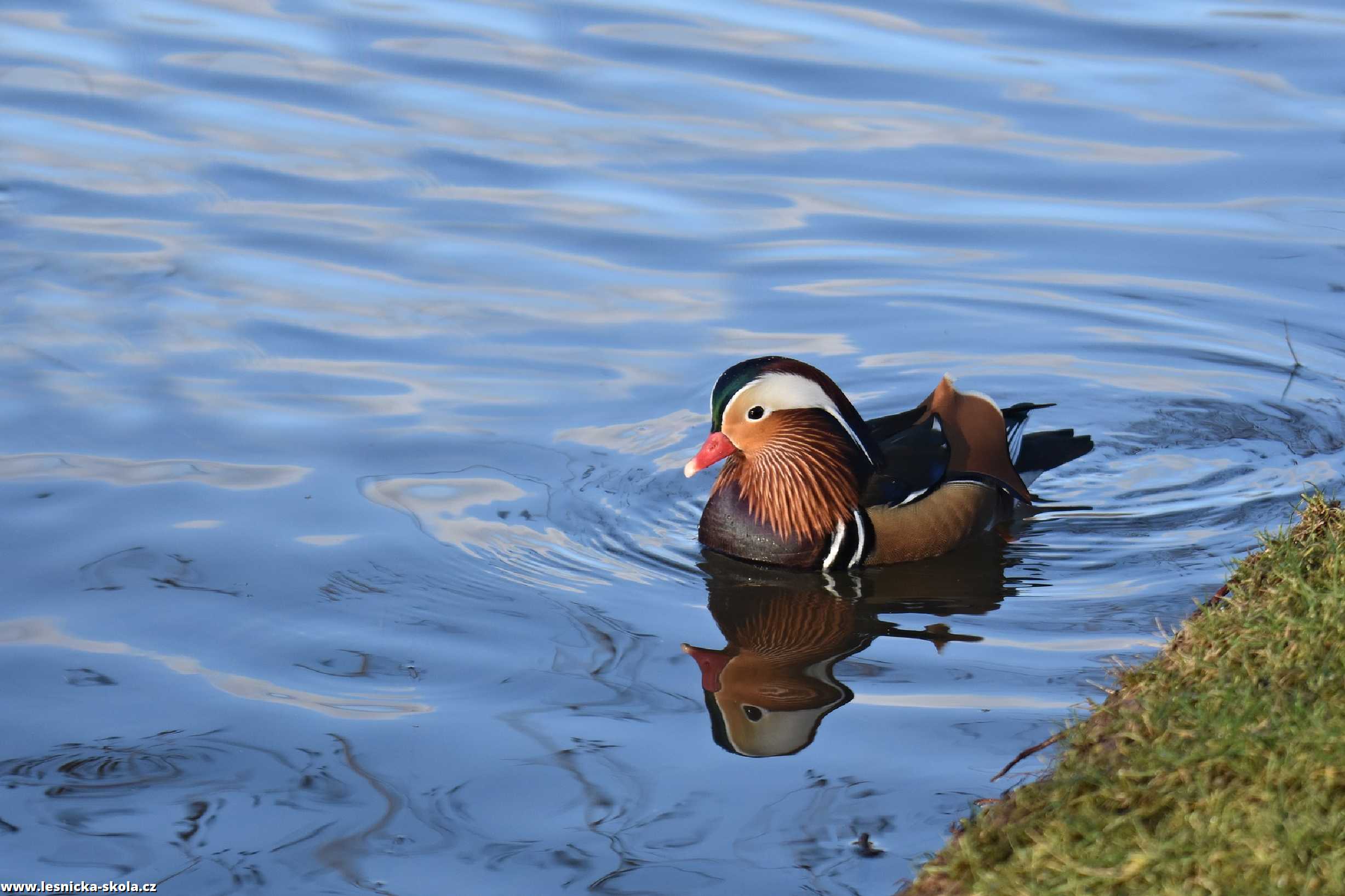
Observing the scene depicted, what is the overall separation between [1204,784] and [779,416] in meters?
3.51

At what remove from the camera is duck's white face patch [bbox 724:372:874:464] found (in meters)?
6.85

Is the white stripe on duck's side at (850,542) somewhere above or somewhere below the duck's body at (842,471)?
below

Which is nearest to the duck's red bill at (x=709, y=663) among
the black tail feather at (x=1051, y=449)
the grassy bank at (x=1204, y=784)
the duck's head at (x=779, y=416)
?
the duck's head at (x=779, y=416)

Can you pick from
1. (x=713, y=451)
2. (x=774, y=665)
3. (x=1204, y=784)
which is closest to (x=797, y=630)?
(x=774, y=665)

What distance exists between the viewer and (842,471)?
23.1 ft

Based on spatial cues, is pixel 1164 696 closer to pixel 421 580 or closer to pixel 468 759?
pixel 468 759

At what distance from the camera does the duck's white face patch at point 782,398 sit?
6852mm

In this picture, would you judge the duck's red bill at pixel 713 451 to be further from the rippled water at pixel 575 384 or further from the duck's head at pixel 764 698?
the duck's head at pixel 764 698

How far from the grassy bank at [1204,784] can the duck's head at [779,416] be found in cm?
254

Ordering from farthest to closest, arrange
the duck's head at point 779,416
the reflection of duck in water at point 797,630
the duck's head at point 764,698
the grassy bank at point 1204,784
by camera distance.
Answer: the duck's head at point 779,416
the reflection of duck in water at point 797,630
the duck's head at point 764,698
the grassy bank at point 1204,784

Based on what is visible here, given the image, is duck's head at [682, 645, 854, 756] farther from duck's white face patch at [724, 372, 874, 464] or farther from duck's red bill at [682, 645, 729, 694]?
duck's white face patch at [724, 372, 874, 464]

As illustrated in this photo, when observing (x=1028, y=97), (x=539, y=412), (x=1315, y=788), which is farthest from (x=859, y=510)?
(x=1028, y=97)

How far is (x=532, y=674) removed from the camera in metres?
5.40

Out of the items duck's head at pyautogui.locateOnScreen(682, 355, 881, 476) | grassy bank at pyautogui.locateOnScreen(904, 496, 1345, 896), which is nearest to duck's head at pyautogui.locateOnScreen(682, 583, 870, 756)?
duck's head at pyautogui.locateOnScreen(682, 355, 881, 476)
